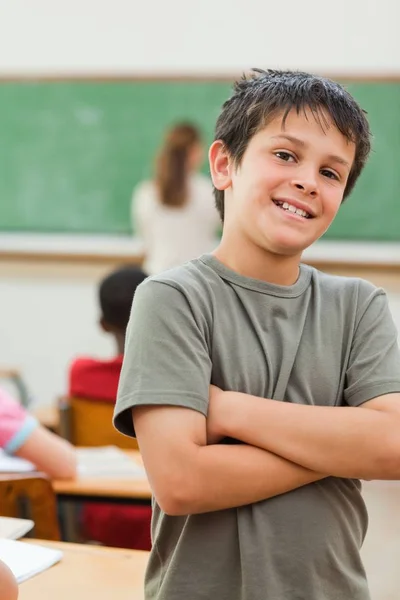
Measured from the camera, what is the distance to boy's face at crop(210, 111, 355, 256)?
53.1 inches

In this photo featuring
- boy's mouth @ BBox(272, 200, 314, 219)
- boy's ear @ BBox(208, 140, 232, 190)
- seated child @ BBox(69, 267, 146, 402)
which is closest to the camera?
boy's mouth @ BBox(272, 200, 314, 219)

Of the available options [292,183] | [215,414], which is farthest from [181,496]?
[292,183]

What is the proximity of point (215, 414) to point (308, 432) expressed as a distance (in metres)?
0.13

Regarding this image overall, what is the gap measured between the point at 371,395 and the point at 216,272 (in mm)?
291

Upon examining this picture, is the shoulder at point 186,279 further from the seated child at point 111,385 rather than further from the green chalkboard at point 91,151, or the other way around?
the green chalkboard at point 91,151

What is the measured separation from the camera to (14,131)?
6062 millimetres

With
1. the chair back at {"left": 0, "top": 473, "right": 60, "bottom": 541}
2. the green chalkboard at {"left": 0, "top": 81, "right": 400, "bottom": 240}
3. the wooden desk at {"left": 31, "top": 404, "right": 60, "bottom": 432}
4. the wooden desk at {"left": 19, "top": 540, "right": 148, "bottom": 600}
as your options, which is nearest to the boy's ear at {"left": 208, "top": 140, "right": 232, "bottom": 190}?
the wooden desk at {"left": 19, "top": 540, "right": 148, "bottom": 600}

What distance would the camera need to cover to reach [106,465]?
8.77 feet

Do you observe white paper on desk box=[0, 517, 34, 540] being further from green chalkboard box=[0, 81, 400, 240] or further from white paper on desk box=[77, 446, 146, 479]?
green chalkboard box=[0, 81, 400, 240]

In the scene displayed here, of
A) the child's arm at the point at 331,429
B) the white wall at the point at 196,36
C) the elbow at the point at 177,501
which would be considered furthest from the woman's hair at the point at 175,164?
the elbow at the point at 177,501

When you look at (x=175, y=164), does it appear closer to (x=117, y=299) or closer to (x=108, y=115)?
(x=108, y=115)

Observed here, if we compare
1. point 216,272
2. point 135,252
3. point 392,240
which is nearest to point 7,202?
point 135,252

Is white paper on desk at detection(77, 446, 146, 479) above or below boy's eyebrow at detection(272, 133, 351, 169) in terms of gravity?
below

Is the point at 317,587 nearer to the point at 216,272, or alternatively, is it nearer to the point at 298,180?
the point at 216,272
